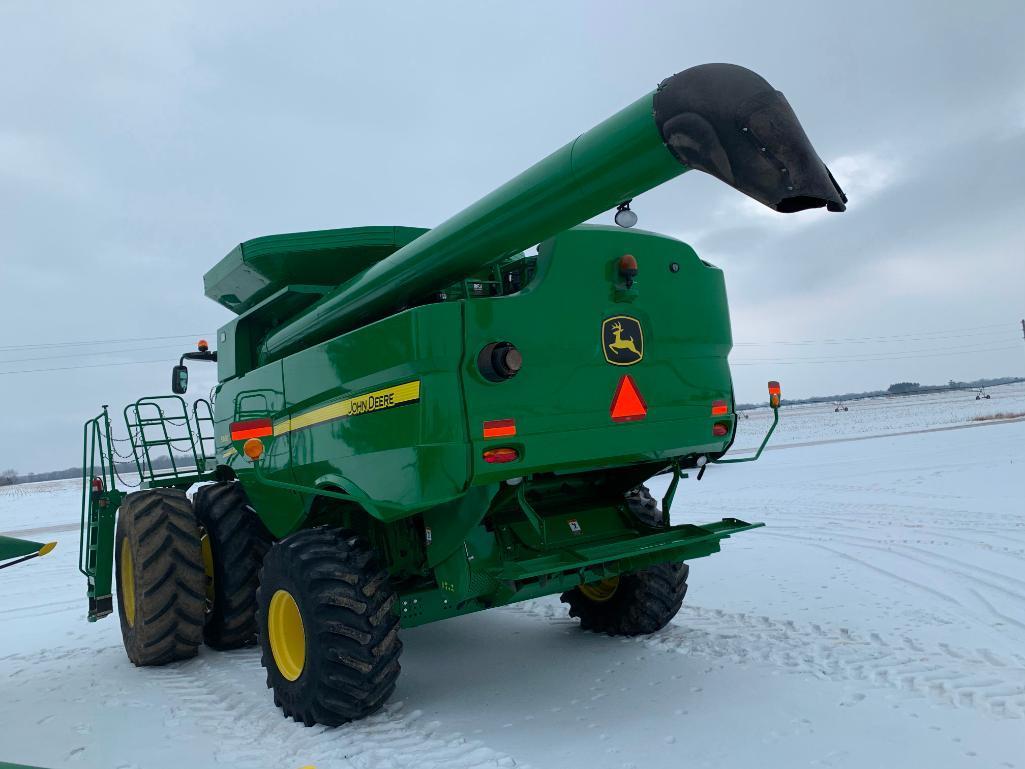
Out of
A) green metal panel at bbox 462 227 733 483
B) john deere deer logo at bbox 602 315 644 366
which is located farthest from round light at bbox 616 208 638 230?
john deere deer logo at bbox 602 315 644 366

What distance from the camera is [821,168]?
8.54ft

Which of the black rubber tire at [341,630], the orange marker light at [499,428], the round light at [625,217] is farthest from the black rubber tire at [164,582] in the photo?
the round light at [625,217]

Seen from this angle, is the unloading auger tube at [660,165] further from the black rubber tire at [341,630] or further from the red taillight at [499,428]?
the black rubber tire at [341,630]

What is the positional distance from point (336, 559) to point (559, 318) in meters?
1.70

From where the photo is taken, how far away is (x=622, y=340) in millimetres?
3963

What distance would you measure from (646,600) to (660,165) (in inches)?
126

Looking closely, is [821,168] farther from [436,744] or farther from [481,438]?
[436,744]

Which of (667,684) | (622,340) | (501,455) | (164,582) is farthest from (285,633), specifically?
A: (622,340)

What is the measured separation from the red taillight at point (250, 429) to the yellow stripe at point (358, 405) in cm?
11

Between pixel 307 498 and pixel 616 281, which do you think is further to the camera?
pixel 307 498

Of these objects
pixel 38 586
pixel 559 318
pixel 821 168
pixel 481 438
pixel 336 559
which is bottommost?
pixel 38 586

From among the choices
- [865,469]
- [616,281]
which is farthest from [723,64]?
[865,469]

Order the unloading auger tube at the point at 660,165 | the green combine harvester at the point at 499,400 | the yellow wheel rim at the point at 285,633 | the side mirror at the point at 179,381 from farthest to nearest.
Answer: the side mirror at the point at 179,381 < the yellow wheel rim at the point at 285,633 < the green combine harvester at the point at 499,400 < the unloading auger tube at the point at 660,165

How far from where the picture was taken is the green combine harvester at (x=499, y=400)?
2.91m
